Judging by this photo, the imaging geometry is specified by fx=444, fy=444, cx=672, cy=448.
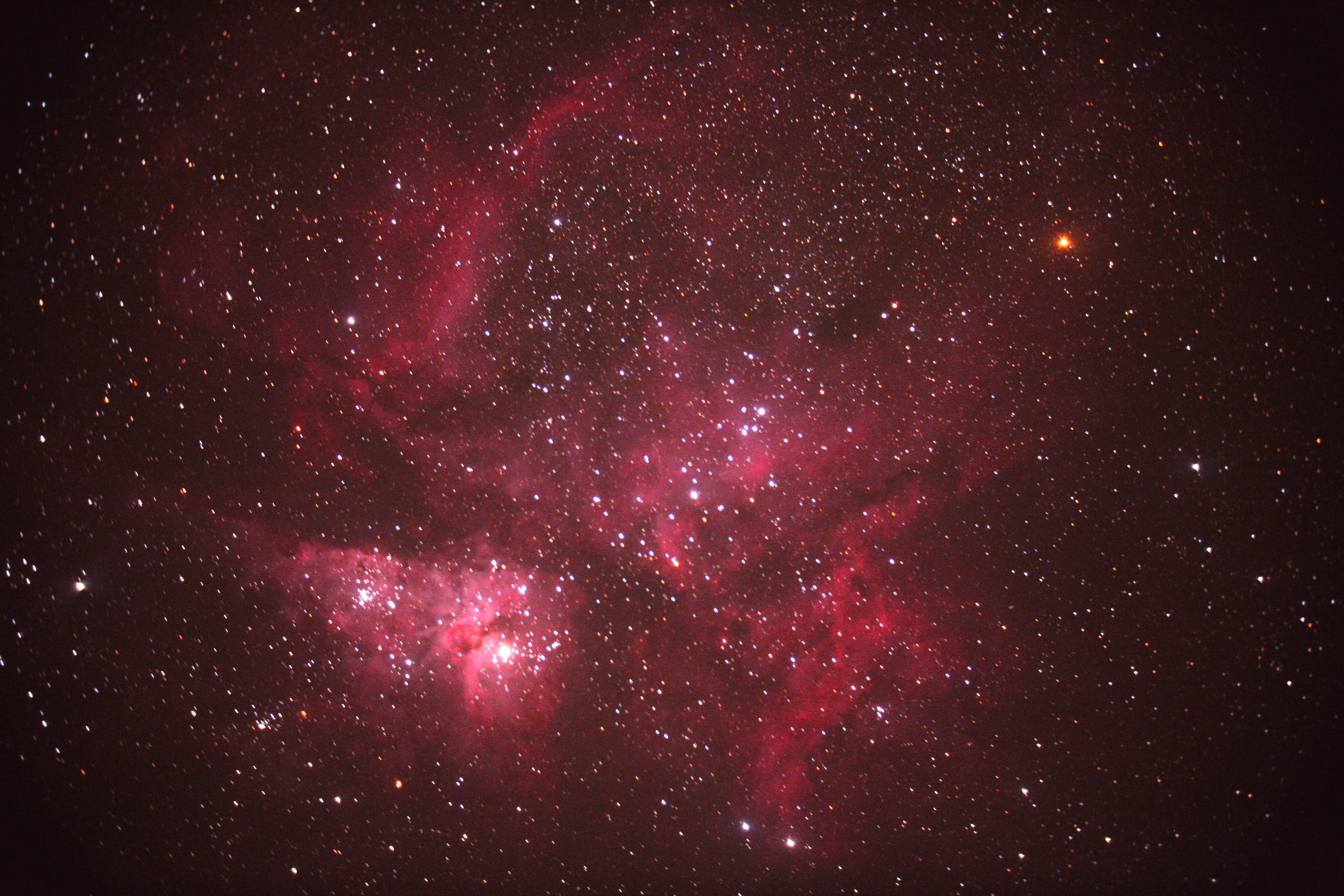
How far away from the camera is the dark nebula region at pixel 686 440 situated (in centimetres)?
62

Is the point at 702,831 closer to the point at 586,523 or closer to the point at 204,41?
the point at 586,523

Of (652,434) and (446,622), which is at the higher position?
(652,434)

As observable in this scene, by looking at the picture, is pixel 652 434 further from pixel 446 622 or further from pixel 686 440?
pixel 446 622

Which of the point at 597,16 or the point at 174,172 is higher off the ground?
the point at 597,16

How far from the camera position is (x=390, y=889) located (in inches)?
25.5

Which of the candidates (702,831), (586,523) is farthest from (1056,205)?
(702,831)

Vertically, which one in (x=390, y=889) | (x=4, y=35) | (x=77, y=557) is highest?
(x=4, y=35)

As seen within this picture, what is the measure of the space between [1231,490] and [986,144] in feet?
1.92

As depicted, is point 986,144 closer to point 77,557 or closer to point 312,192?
point 312,192

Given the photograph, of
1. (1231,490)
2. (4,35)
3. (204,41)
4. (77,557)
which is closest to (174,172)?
(204,41)

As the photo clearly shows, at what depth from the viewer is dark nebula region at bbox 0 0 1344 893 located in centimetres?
62

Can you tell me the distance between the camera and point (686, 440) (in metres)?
0.63

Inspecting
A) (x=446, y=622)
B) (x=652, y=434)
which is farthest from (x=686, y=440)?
(x=446, y=622)

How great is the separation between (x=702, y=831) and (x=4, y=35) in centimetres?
150
